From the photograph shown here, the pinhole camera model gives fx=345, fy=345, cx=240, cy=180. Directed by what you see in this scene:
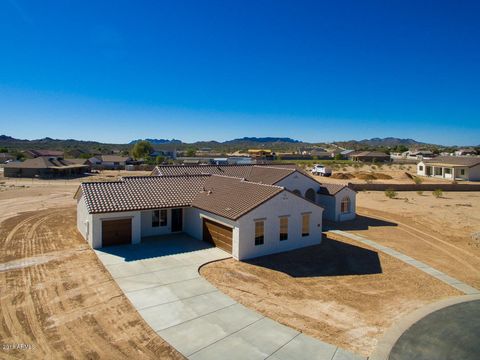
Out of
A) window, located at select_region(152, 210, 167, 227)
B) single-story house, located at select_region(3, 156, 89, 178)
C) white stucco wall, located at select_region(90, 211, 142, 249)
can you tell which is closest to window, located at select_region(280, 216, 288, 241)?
window, located at select_region(152, 210, 167, 227)

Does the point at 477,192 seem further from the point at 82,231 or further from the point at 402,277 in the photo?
the point at 82,231

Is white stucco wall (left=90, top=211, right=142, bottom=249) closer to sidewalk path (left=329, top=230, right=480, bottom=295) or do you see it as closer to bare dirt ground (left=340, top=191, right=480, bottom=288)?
sidewalk path (left=329, top=230, right=480, bottom=295)

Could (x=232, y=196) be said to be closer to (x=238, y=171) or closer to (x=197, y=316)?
(x=197, y=316)

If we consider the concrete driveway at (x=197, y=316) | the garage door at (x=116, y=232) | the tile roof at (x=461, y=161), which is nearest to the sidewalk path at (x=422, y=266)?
the concrete driveway at (x=197, y=316)

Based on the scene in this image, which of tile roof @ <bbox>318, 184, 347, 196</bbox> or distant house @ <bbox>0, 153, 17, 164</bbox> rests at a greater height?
distant house @ <bbox>0, 153, 17, 164</bbox>

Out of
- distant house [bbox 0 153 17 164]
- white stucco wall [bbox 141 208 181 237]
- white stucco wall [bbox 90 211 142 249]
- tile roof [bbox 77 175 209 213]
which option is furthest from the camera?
distant house [bbox 0 153 17 164]

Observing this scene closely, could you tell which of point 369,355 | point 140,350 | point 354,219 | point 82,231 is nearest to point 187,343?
point 140,350
